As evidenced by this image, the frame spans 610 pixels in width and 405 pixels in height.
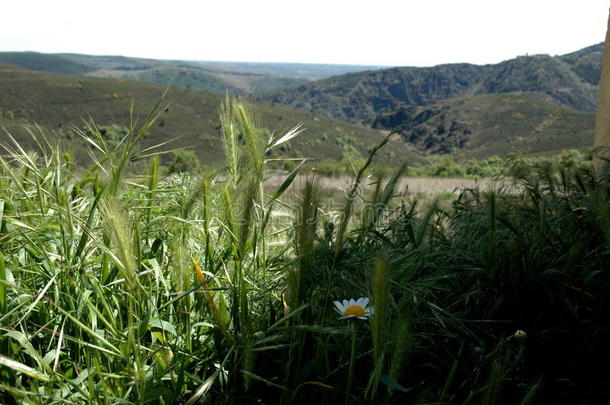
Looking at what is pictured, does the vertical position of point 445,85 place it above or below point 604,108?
above

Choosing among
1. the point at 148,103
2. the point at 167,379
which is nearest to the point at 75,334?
the point at 167,379

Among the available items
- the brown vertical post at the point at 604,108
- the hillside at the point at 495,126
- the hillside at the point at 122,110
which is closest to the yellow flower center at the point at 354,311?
the brown vertical post at the point at 604,108

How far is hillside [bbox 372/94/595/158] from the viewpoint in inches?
2064

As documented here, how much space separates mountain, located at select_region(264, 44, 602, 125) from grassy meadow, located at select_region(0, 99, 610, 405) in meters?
109

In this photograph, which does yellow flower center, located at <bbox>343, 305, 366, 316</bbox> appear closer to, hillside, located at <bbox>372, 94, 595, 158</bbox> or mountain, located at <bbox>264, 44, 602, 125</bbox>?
hillside, located at <bbox>372, 94, 595, 158</bbox>

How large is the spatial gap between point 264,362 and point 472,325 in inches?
26.0

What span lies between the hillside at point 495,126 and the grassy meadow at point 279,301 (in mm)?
46528

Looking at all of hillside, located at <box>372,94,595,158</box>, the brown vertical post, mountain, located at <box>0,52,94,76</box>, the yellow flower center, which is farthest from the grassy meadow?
mountain, located at <box>0,52,94,76</box>

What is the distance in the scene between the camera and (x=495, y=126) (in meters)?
67.7

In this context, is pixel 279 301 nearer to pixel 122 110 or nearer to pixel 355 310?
pixel 355 310

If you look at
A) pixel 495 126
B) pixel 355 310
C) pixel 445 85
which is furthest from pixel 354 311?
pixel 445 85

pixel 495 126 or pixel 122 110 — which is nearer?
pixel 122 110

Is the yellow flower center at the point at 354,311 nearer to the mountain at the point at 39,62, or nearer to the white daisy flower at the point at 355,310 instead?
the white daisy flower at the point at 355,310

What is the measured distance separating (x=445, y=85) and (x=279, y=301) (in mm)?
145221
